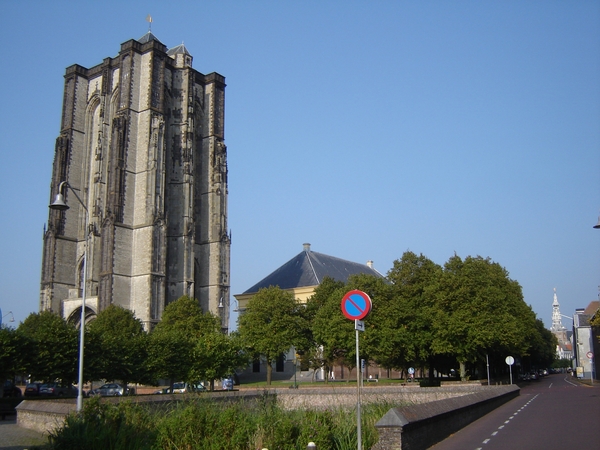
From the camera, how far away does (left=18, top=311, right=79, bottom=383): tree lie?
33500mm

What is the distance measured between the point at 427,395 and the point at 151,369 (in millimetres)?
18544

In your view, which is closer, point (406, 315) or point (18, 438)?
point (18, 438)

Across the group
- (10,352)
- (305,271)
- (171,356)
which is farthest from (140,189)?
(10,352)

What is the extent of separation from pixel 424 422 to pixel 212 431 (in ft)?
15.0

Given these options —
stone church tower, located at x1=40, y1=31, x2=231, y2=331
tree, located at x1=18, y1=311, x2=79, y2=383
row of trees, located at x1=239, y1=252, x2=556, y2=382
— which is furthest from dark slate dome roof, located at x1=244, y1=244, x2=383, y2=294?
tree, located at x1=18, y1=311, x2=79, y2=383

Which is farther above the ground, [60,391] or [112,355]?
[112,355]

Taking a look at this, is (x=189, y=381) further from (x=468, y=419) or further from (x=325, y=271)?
(x=325, y=271)

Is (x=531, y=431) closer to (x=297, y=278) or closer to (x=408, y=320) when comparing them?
(x=408, y=320)

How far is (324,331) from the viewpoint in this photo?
2045 inches

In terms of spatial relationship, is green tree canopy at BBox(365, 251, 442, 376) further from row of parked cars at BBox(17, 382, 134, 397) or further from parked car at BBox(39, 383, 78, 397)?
parked car at BBox(39, 383, 78, 397)

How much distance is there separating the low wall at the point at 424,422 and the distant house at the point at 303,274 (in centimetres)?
5342

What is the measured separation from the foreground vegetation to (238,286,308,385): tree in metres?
40.5

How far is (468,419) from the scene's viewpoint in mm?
20156

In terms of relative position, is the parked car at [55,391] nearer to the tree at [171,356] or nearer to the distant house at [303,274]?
the tree at [171,356]
